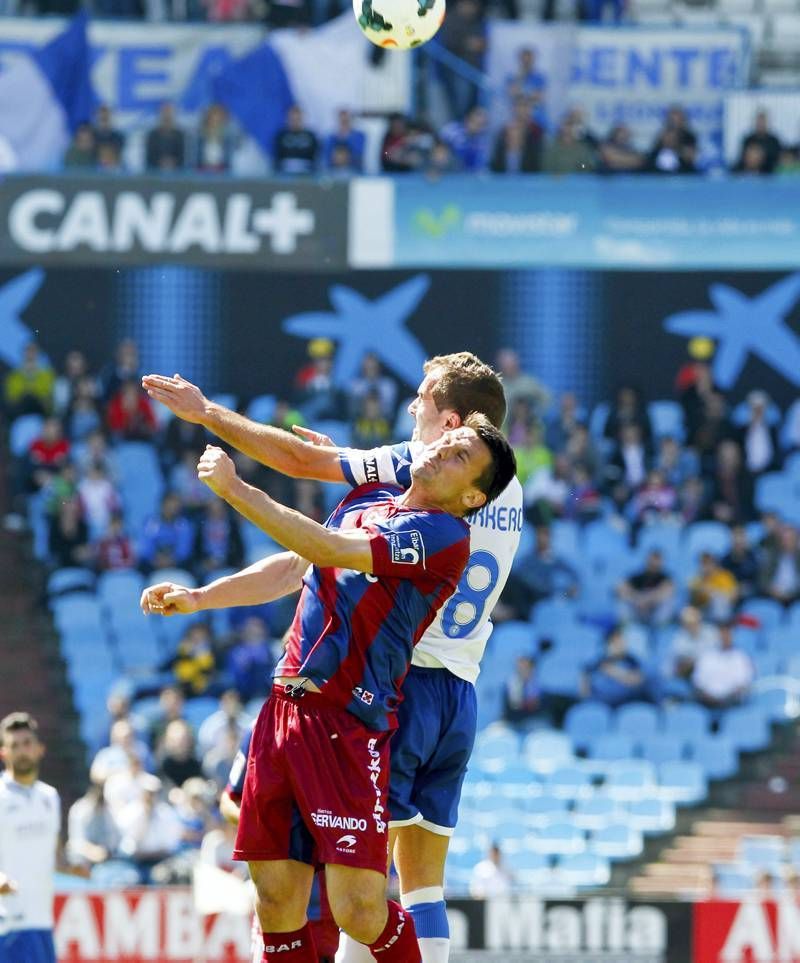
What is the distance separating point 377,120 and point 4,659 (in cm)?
685

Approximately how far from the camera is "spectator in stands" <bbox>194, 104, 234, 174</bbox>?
19469 mm

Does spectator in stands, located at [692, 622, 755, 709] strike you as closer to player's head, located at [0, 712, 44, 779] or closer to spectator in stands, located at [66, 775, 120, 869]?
spectator in stands, located at [66, 775, 120, 869]

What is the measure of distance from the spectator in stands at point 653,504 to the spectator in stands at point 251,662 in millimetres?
4100

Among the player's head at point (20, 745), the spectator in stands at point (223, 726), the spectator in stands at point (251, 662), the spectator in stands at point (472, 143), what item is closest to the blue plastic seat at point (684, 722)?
the spectator in stands at point (251, 662)

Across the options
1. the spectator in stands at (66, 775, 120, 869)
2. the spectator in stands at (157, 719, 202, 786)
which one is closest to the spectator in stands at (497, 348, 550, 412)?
the spectator in stands at (157, 719, 202, 786)

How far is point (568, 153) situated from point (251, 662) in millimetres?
6316

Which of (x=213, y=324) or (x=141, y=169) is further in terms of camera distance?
(x=213, y=324)

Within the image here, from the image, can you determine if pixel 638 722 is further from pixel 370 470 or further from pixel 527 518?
pixel 370 470

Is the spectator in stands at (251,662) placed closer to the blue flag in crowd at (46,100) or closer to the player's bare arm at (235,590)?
the blue flag in crowd at (46,100)

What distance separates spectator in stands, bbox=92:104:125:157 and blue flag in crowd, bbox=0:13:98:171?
412 millimetres

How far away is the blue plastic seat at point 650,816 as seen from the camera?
614 inches

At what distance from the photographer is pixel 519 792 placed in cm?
1548

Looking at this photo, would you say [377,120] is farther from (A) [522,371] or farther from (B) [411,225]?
(A) [522,371]

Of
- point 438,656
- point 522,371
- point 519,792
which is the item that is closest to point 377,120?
point 522,371
